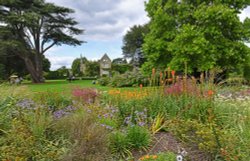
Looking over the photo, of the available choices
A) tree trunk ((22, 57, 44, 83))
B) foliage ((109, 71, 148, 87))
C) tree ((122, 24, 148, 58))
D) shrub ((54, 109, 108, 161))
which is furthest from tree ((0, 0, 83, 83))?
shrub ((54, 109, 108, 161))

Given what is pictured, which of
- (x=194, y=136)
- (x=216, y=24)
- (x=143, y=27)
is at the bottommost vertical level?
(x=194, y=136)

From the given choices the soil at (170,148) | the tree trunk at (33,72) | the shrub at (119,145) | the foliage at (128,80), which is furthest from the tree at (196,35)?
the tree trunk at (33,72)

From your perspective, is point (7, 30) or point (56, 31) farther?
point (56, 31)

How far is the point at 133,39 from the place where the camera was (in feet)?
128

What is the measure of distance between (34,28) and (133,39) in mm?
18160

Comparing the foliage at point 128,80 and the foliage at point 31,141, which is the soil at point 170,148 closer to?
the foliage at point 31,141

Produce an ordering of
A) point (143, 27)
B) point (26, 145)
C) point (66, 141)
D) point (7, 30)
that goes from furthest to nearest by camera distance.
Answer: point (143, 27) < point (7, 30) < point (66, 141) < point (26, 145)

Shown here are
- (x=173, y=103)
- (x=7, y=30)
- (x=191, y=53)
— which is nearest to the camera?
(x=173, y=103)

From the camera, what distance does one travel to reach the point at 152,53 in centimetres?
1616

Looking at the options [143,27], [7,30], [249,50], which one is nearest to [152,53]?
[249,50]

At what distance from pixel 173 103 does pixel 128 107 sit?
34.3 inches

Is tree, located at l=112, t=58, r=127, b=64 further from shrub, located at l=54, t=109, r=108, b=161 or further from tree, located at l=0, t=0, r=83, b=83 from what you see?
shrub, located at l=54, t=109, r=108, b=161

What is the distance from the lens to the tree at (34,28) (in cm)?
2222

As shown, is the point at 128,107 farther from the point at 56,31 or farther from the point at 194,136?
the point at 56,31
